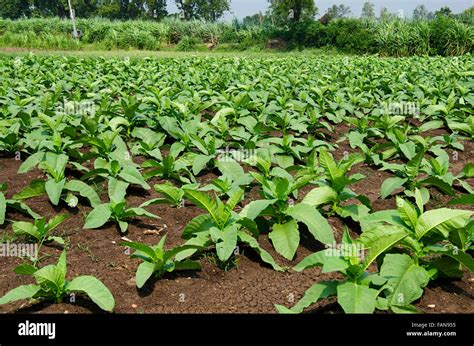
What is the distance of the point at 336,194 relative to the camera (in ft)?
11.2

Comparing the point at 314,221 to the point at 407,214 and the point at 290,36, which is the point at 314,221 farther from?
the point at 290,36

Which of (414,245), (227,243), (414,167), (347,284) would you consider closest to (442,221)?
(414,245)

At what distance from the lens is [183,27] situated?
32469 millimetres

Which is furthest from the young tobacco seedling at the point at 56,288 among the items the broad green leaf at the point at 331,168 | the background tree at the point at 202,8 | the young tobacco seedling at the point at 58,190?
the background tree at the point at 202,8

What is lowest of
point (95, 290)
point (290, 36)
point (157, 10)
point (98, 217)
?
point (95, 290)

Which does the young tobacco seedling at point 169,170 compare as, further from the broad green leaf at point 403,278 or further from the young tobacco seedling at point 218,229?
the broad green leaf at point 403,278

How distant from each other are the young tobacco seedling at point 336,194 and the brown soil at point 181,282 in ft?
0.45

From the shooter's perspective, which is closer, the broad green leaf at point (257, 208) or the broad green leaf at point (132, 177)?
the broad green leaf at point (257, 208)

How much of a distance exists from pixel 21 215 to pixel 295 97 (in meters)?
5.03

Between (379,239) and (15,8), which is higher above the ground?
(15,8)

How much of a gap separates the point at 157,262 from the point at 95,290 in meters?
0.39

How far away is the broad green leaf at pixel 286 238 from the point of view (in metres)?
2.87
